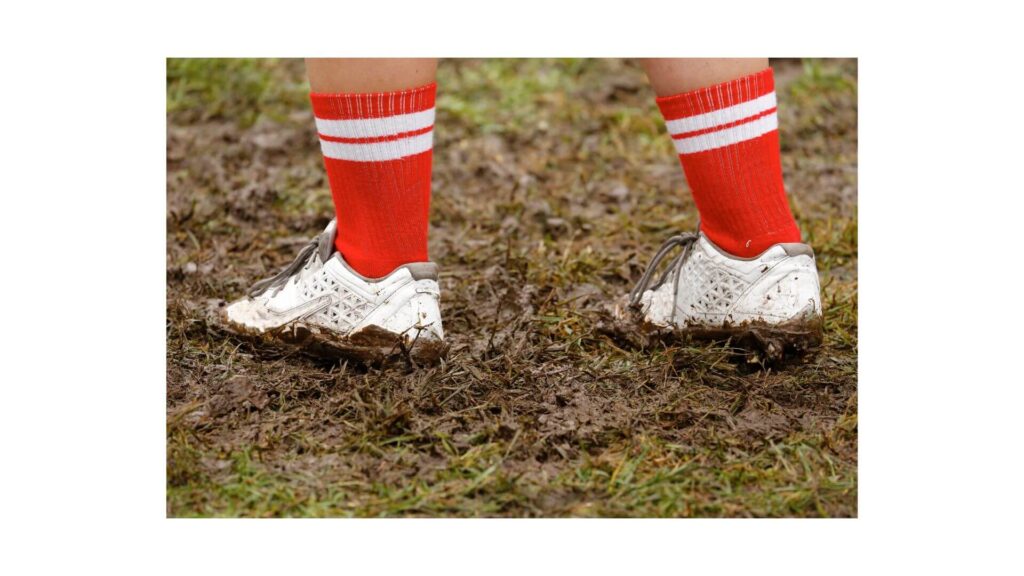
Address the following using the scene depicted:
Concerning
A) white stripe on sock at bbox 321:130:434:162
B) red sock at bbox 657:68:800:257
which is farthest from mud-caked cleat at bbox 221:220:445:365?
red sock at bbox 657:68:800:257

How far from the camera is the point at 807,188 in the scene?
3072 mm

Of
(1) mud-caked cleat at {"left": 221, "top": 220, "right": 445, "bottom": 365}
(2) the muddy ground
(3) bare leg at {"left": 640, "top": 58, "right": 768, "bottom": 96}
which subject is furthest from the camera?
(1) mud-caked cleat at {"left": 221, "top": 220, "right": 445, "bottom": 365}

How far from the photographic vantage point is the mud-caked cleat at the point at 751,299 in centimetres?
191

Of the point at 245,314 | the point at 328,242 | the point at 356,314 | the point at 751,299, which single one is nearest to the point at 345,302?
the point at 356,314

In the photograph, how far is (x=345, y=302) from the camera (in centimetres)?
199

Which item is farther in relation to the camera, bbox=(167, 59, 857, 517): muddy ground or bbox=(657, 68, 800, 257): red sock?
bbox=(657, 68, 800, 257): red sock

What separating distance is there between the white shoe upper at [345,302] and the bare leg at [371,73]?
31 cm

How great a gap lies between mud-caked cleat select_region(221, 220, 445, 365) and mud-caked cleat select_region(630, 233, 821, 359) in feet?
1.60

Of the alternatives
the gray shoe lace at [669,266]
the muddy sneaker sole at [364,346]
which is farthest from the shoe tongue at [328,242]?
the gray shoe lace at [669,266]

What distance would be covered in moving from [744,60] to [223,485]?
1.18 meters

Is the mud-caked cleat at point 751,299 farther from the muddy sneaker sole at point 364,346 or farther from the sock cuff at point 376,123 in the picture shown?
the sock cuff at point 376,123

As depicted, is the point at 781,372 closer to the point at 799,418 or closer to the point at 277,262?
the point at 799,418

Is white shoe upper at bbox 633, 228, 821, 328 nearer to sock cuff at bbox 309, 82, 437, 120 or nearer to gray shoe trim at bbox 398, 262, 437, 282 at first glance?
gray shoe trim at bbox 398, 262, 437, 282

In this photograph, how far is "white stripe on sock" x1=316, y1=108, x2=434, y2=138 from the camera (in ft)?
6.14
